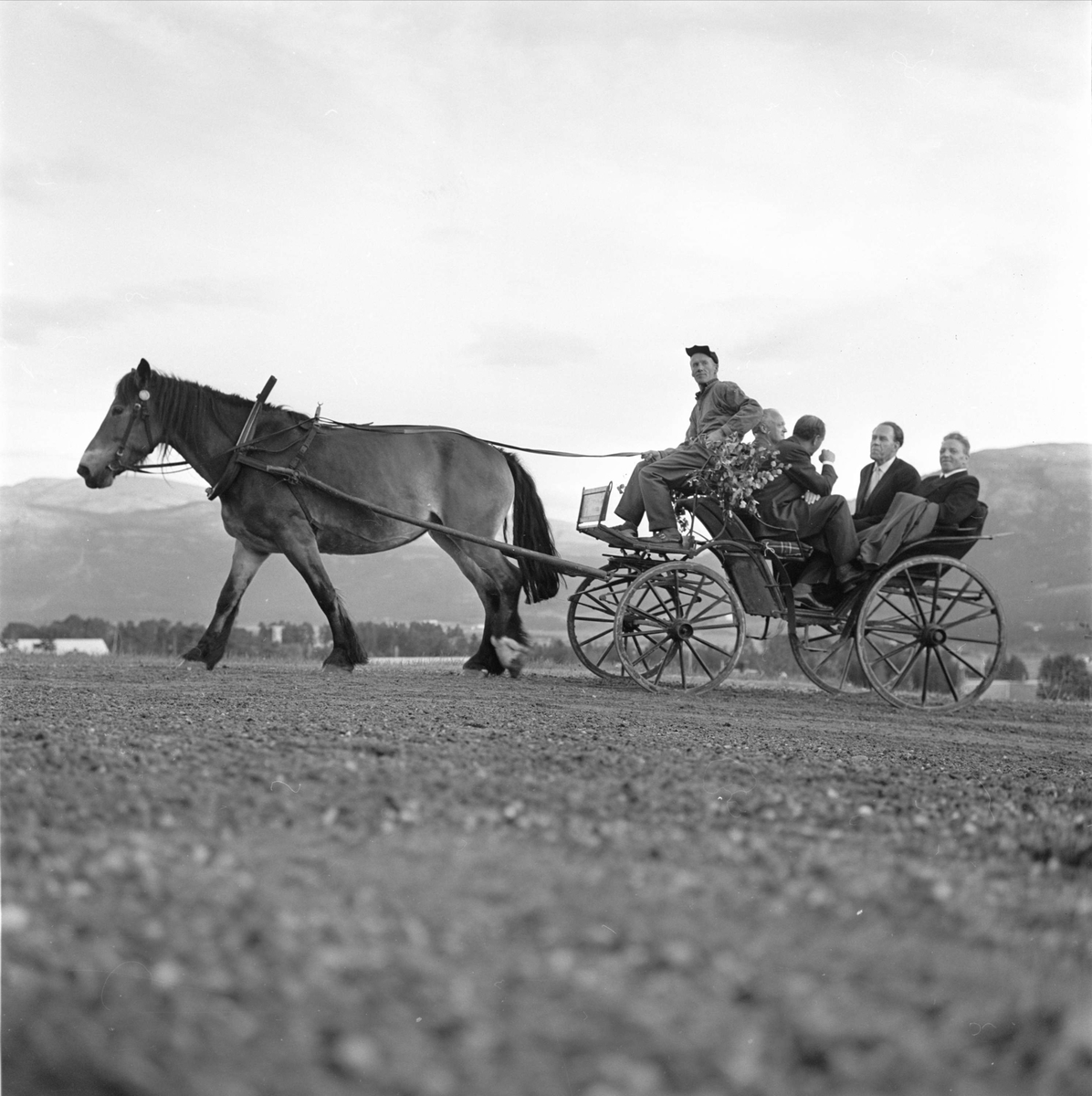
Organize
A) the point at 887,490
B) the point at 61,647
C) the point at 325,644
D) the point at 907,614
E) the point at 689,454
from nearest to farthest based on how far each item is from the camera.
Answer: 1. the point at 689,454
2. the point at 907,614
3. the point at 887,490
4. the point at 61,647
5. the point at 325,644

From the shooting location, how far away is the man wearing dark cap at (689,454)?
24.8ft

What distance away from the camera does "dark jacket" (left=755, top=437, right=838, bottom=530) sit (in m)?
7.55

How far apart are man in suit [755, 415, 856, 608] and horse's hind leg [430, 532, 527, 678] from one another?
5.92ft

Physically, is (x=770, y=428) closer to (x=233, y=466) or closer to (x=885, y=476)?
(x=885, y=476)

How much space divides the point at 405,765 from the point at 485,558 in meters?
5.34

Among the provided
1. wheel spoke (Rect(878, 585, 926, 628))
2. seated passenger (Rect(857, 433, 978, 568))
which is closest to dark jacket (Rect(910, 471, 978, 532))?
seated passenger (Rect(857, 433, 978, 568))

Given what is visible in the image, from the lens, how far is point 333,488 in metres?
7.71

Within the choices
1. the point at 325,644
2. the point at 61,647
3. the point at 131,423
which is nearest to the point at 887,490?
the point at 131,423

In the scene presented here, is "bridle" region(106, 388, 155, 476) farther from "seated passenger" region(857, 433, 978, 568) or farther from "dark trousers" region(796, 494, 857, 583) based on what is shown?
"seated passenger" region(857, 433, 978, 568)

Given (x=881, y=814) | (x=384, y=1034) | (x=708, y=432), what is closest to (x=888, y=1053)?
(x=384, y=1034)

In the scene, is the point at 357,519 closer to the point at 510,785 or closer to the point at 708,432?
the point at 708,432

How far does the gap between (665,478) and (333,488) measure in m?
2.17

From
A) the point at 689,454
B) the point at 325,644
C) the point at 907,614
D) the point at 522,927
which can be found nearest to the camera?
the point at 522,927

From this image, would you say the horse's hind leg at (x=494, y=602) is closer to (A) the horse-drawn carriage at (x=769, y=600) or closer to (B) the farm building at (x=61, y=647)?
(A) the horse-drawn carriage at (x=769, y=600)
